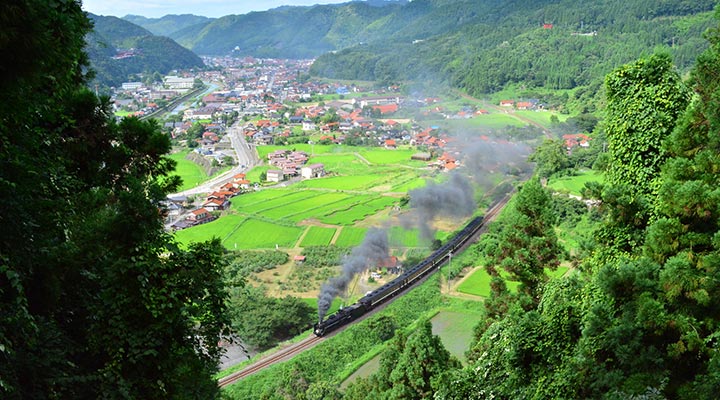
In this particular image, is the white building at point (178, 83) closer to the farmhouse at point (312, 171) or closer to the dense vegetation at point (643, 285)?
the farmhouse at point (312, 171)

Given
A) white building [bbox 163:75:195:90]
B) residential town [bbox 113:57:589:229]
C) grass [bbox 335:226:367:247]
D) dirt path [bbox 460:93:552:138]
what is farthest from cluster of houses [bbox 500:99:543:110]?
white building [bbox 163:75:195:90]

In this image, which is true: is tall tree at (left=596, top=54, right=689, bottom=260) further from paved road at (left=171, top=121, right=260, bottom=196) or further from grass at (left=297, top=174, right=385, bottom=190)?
paved road at (left=171, top=121, right=260, bottom=196)

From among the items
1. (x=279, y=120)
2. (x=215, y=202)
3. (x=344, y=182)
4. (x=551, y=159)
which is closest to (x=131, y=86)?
(x=279, y=120)

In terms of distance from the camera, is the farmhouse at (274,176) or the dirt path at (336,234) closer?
the dirt path at (336,234)

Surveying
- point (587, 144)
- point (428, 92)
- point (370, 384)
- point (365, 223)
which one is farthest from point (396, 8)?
point (370, 384)

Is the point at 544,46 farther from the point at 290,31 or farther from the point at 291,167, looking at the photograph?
the point at 290,31

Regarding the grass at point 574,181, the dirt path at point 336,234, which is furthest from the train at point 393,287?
the grass at point 574,181
